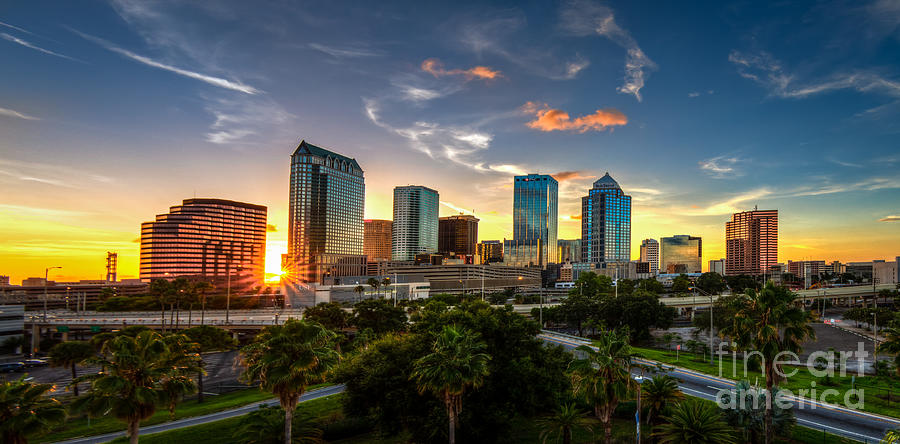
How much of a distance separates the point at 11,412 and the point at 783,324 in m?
46.8

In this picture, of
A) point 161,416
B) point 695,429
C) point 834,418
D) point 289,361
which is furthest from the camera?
point 161,416

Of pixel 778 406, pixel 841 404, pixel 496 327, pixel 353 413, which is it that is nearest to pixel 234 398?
pixel 353 413

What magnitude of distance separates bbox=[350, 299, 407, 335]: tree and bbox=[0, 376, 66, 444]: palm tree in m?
53.6

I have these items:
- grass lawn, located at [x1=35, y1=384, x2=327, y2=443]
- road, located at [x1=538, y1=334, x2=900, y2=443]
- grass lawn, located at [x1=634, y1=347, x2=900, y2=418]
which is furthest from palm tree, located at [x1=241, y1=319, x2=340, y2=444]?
grass lawn, located at [x1=634, y1=347, x2=900, y2=418]

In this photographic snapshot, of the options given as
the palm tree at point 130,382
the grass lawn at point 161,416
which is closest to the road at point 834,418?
the grass lawn at point 161,416

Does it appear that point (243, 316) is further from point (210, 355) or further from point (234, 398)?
point (234, 398)

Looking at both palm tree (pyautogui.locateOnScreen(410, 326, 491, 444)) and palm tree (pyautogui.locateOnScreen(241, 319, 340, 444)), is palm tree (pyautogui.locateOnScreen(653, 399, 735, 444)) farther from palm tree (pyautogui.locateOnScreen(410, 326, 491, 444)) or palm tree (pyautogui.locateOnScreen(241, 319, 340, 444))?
palm tree (pyautogui.locateOnScreen(241, 319, 340, 444))

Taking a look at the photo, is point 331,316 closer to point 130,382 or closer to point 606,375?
point 130,382

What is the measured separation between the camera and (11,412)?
2414cm

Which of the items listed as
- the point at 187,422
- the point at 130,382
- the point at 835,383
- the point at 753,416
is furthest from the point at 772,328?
the point at 187,422

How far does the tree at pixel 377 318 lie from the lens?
7856 cm

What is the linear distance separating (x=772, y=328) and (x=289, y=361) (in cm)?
3192

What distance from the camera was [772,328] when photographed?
97.0 ft

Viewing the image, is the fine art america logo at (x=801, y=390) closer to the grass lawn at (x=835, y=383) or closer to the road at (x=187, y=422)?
the grass lawn at (x=835, y=383)
